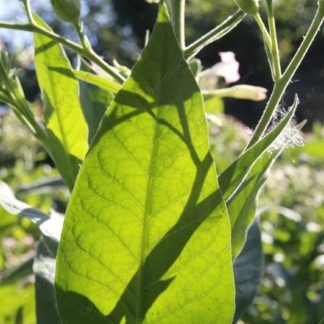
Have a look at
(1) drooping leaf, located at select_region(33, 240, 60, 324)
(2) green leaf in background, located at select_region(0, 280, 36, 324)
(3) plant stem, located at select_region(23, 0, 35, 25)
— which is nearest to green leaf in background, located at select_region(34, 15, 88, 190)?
(3) plant stem, located at select_region(23, 0, 35, 25)

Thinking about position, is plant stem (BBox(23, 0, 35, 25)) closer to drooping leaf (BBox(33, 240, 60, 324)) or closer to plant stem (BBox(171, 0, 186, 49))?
plant stem (BBox(171, 0, 186, 49))

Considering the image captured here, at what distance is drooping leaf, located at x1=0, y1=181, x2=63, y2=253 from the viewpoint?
26.5 inches

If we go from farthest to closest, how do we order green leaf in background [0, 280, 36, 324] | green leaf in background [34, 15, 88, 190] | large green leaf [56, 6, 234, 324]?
A: green leaf in background [0, 280, 36, 324], green leaf in background [34, 15, 88, 190], large green leaf [56, 6, 234, 324]

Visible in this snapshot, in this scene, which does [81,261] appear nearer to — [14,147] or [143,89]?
[143,89]

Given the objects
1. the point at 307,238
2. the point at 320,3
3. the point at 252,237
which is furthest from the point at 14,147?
the point at 320,3

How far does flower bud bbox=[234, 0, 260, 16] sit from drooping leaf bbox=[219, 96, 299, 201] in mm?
112

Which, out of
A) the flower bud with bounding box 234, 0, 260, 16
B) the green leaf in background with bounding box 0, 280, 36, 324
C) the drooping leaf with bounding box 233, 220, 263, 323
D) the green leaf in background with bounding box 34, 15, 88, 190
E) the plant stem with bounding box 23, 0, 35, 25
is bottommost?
the green leaf in background with bounding box 0, 280, 36, 324

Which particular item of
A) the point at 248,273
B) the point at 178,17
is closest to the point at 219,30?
Answer: the point at 178,17

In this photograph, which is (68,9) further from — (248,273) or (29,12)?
(248,273)

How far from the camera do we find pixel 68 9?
0.67 m

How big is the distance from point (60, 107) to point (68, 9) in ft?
0.34

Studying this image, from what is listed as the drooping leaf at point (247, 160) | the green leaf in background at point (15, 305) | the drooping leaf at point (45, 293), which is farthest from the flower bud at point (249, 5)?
the green leaf in background at point (15, 305)

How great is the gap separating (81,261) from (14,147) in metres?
4.02

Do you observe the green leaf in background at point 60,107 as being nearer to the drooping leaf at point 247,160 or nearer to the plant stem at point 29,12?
the plant stem at point 29,12
